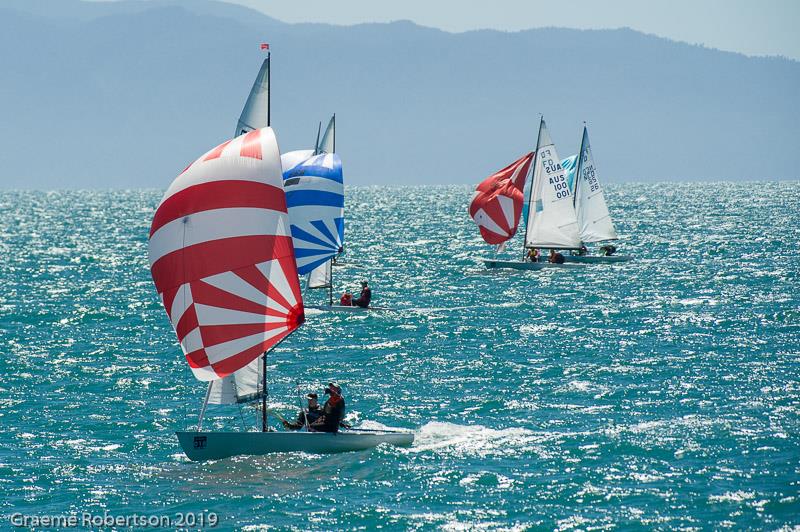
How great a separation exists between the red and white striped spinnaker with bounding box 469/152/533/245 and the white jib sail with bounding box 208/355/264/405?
34242 mm

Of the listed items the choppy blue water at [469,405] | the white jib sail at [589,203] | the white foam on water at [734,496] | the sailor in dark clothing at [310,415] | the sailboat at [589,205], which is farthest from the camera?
the white jib sail at [589,203]

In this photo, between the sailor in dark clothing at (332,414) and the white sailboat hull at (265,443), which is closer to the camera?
the white sailboat hull at (265,443)

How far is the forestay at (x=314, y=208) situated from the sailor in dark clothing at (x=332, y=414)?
1622 centimetres

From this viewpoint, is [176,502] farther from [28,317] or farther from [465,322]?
[28,317]

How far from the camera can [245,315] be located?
79.3ft

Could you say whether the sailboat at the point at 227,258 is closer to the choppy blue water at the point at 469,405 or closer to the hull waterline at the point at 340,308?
the choppy blue water at the point at 469,405

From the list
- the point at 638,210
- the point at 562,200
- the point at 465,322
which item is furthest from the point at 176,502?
the point at 638,210

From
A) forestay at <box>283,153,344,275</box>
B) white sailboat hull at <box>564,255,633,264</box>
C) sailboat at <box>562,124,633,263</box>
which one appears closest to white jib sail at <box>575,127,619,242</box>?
sailboat at <box>562,124,633,263</box>

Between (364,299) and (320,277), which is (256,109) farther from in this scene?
(320,277)

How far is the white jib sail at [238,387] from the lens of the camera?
25312 millimetres

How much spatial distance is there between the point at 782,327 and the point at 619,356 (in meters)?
7.69

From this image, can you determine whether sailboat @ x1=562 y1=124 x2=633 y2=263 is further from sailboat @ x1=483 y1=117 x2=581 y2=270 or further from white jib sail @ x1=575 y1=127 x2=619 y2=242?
sailboat @ x1=483 y1=117 x2=581 y2=270

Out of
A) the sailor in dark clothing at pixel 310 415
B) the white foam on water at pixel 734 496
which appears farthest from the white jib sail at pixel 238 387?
the white foam on water at pixel 734 496

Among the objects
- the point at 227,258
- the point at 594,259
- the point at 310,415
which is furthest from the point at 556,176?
the point at 227,258
